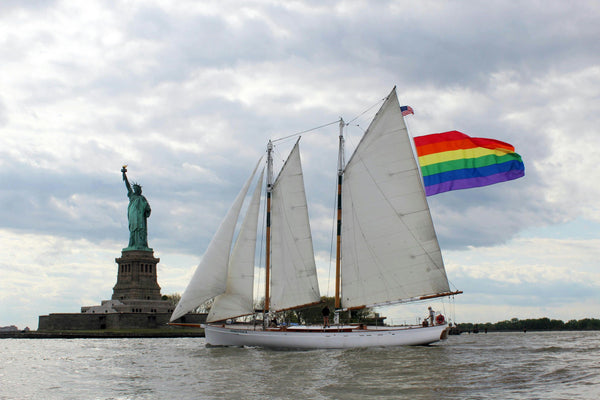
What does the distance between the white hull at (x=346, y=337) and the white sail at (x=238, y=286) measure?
1951 millimetres

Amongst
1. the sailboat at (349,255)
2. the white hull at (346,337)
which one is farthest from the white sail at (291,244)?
the white hull at (346,337)

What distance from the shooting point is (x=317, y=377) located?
27453 millimetres

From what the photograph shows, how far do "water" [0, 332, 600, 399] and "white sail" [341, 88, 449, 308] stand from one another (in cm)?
496

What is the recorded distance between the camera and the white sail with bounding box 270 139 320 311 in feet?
146

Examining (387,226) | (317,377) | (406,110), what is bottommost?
(317,377)

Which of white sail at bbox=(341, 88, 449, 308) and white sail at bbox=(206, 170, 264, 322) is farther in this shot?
white sail at bbox=(206, 170, 264, 322)

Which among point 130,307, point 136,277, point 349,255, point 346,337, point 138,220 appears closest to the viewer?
point 346,337

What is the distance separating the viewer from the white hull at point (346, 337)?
41531 mm

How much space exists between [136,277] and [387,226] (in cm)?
7113

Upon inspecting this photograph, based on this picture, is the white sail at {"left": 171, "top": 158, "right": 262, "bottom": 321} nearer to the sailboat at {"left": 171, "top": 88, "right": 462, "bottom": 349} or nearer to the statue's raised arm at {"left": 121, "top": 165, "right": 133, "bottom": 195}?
the sailboat at {"left": 171, "top": 88, "right": 462, "bottom": 349}

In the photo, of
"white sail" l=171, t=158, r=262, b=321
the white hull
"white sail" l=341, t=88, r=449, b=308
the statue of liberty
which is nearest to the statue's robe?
the statue of liberty

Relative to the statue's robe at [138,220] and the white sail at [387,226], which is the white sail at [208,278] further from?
the statue's robe at [138,220]

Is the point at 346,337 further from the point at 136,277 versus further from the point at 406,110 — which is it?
the point at 136,277

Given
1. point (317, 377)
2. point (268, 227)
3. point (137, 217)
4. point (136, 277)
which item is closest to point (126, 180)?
point (137, 217)
